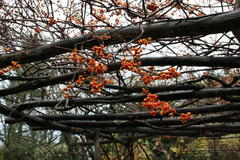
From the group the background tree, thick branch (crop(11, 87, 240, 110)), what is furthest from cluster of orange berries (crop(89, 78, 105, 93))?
thick branch (crop(11, 87, 240, 110))

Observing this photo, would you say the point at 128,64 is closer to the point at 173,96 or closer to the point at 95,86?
the point at 95,86

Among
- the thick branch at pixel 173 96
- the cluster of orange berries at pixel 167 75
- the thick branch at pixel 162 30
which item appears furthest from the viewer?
the thick branch at pixel 173 96

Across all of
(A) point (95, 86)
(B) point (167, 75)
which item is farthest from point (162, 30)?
(A) point (95, 86)

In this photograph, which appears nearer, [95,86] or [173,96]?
[95,86]

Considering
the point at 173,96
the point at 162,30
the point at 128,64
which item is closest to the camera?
the point at 128,64

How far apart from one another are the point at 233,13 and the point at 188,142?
223 inches

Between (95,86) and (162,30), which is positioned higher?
(162,30)

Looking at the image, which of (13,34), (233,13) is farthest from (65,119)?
(233,13)

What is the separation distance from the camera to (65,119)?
9.83ft

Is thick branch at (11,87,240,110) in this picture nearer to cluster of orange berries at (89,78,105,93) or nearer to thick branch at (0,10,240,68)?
thick branch at (0,10,240,68)

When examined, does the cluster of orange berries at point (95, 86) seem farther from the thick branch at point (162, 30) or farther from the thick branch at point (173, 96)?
the thick branch at point (173, 96)

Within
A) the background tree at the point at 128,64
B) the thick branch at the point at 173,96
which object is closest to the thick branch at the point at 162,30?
the background tree at the point at 128,64

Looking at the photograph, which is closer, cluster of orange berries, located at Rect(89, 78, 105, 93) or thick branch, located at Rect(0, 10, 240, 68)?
cluster of orange berries, located at Rect(89, 78, 105, 93)

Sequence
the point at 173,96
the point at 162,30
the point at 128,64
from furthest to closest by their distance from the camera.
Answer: the point at 173,96 → the point at 162,30 → the point at 128,64
